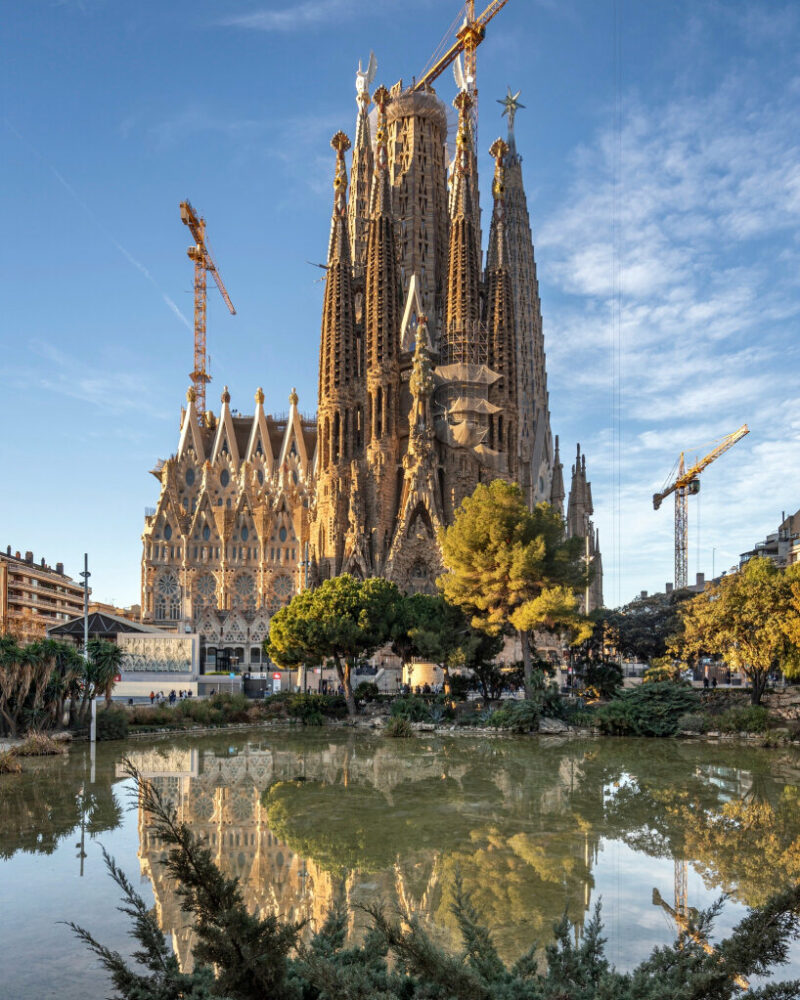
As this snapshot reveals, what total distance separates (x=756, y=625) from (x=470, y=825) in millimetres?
20037

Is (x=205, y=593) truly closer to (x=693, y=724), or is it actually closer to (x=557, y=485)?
(x=557, y=485)

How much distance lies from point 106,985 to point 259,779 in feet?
40.7

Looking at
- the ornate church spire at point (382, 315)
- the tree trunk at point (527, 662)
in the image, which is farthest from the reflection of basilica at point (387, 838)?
the ornate church spire at point (382, 315)

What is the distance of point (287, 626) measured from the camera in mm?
37094

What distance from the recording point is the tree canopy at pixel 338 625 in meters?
35.8

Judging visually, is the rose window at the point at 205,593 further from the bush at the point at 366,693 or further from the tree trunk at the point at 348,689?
the tree trunk at the point at 348,689

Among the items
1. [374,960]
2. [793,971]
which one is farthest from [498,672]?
[374,960]

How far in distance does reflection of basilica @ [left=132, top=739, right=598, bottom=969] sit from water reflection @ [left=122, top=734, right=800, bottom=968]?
4 cm

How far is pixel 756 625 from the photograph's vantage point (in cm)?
3105

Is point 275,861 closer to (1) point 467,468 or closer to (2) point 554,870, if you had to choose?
(2) point 554,870

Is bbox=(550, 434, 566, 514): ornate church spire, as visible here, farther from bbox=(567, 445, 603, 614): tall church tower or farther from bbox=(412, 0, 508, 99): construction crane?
bbox=(412, 0, 508, 99): construction crane

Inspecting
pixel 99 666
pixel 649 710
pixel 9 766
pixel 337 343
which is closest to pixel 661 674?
pixel 649 710

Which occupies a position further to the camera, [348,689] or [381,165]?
[381,165]

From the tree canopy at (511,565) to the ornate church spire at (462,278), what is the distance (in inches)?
1081
